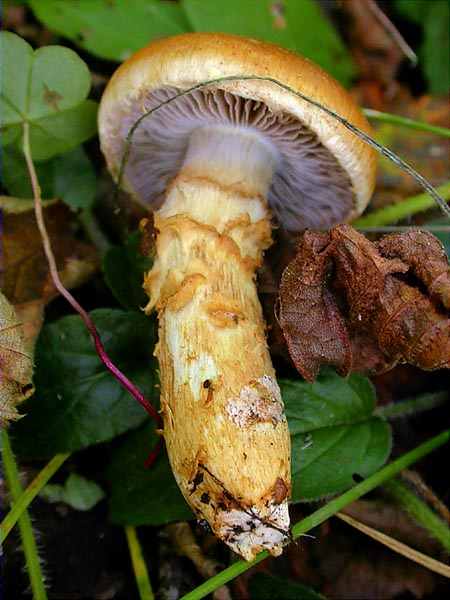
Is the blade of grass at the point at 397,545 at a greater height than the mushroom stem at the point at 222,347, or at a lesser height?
lesser

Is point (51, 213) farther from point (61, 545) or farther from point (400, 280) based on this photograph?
point (400, 280)

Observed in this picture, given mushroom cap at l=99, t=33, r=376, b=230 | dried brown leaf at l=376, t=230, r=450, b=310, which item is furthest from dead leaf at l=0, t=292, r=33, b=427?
dried brown leaf at l=376, t=230, r=450, b=310

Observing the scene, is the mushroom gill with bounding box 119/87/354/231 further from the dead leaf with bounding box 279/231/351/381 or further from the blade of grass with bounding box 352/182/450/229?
the dead leaf with bounding box 279/231/351/381

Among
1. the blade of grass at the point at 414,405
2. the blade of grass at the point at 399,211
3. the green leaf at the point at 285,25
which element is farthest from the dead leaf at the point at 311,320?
the green leaf at the point at 285,25

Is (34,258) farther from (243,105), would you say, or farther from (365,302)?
(365,302)

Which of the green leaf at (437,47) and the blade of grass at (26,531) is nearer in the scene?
the blade of grass at (26,531)

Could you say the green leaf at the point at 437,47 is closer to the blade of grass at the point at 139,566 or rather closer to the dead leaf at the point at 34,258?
the dead leaf at the point at 34,258

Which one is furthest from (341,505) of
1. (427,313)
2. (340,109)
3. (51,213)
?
(51,213)
